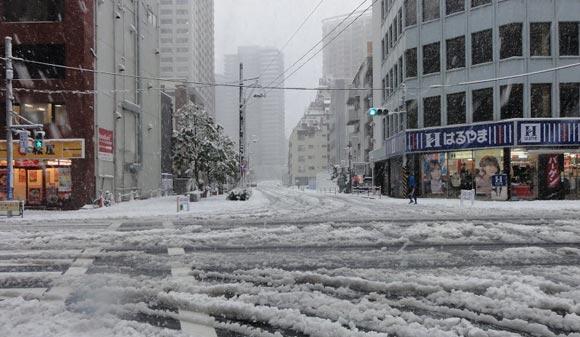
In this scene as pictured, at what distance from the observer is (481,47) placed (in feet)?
111

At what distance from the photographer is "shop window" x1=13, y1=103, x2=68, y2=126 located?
28.7 metres

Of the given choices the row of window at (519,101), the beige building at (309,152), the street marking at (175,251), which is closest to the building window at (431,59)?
the row of window at (519,101)

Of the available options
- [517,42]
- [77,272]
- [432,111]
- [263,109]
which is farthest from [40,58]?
[263,109]

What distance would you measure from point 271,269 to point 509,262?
401cm

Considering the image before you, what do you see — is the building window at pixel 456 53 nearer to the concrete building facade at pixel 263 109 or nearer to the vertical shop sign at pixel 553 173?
the vertical shop sign at pixel 553 173

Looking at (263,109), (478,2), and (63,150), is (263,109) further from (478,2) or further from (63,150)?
(63,150)

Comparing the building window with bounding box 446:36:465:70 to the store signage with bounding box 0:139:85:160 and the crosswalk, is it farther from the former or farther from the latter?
the crosswalk

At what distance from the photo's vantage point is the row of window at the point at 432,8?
114ft

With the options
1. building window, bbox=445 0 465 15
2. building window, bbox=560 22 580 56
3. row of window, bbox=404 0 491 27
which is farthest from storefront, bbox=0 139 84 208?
building window, bbox=560 22 580 56

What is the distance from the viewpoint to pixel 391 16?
45.8m

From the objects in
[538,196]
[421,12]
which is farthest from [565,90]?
[421,12]

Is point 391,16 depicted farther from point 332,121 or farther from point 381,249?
point 332,121

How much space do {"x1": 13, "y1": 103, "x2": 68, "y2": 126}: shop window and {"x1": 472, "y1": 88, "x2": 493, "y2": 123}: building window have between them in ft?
84.0

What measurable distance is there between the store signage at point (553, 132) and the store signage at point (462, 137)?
3.65ft
